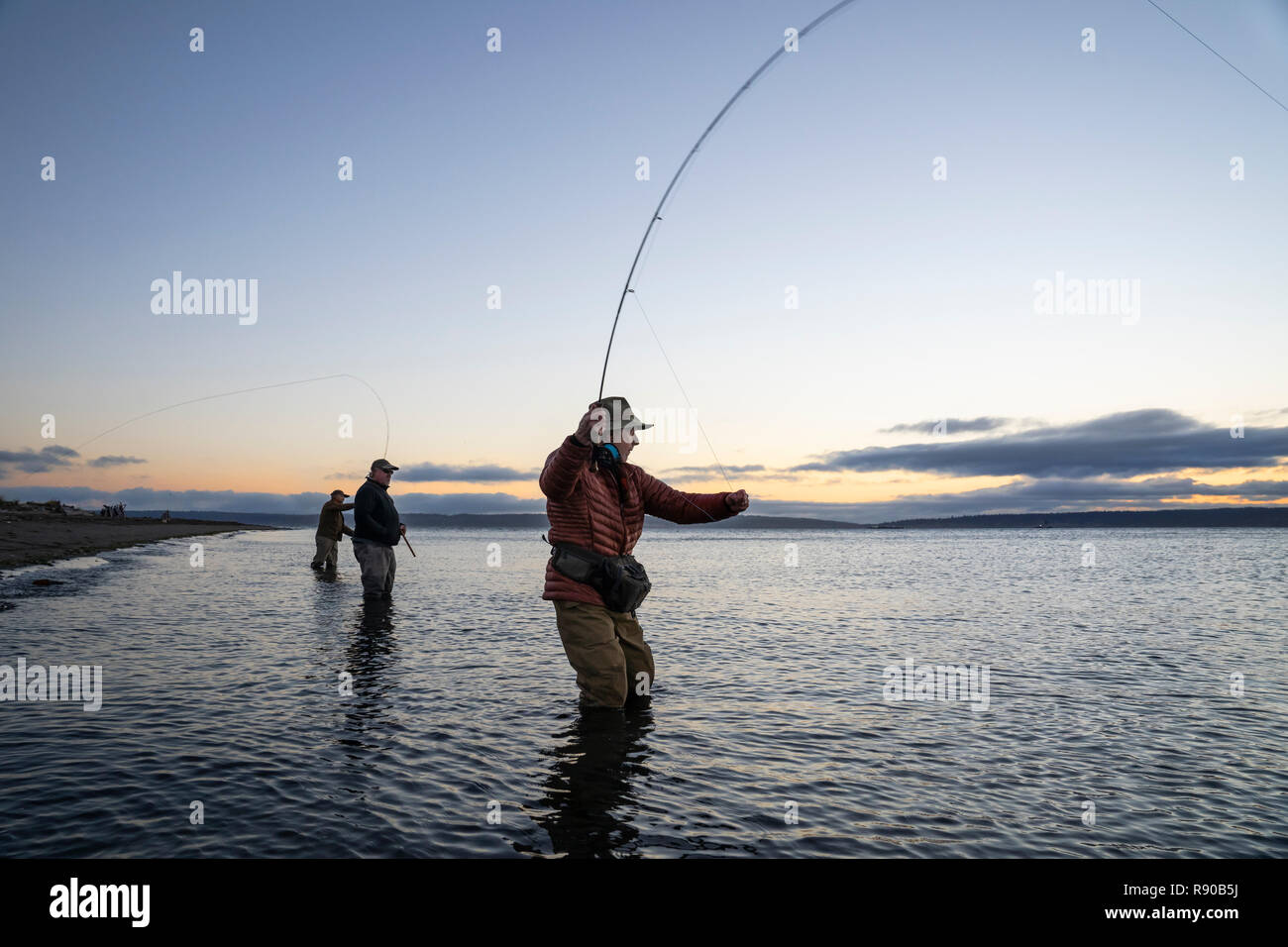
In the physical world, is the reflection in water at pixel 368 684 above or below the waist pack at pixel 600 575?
below

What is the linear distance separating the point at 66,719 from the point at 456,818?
4.81 meters

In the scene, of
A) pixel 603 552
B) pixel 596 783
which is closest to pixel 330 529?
pixel 603 552

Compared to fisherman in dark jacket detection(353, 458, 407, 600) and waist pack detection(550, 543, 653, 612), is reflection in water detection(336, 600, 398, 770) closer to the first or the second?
Answer: fisherman in dark jacket detection(353, 458, 407, 600)

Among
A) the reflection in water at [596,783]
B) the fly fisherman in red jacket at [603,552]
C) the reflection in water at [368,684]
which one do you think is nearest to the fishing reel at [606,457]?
the fly fisherman in red jacket at [603,552]

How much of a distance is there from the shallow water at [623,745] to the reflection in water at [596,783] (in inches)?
1.1

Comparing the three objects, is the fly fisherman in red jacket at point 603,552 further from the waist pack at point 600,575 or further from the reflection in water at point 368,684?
the reflection in water at point 368,684

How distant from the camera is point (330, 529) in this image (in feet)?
80.3

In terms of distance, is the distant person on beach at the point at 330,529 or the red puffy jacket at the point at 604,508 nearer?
the red puffy jacket at the point at 604,508

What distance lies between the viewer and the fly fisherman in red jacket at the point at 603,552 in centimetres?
687

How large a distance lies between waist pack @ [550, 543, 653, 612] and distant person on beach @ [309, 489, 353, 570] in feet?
51.1

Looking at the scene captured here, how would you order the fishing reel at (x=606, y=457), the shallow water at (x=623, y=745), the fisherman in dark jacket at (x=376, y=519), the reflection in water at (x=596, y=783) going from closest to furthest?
the reflection in water at (x=596, y=783) → the shallow water at (x=623, y=745) → the fishing reel at (x=606, y=457) → the fisherman in dark jacket at (x=376, y=519)

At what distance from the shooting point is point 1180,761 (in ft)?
22.4

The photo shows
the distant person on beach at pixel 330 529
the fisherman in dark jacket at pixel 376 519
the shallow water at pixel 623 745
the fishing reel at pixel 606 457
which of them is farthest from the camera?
the distant person on beach at pixel 330 529
